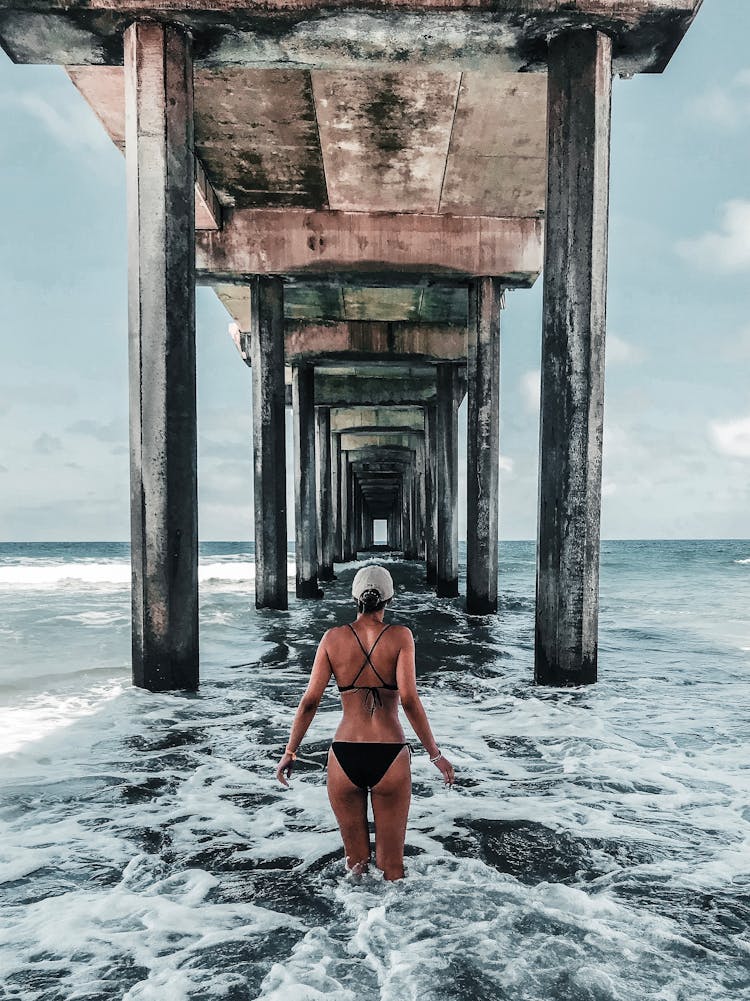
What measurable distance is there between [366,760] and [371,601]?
64 centimetres

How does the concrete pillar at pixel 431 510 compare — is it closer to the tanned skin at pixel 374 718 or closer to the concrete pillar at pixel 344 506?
the concrete pillar at pixel 344 506

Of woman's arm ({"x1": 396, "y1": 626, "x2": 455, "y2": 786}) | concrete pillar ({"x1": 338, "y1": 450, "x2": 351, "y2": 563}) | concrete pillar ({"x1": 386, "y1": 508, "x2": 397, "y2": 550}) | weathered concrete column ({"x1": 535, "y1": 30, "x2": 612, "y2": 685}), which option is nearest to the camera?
woman's arm ({"x1": 396, "y1": 626, "x2": 455, "y2": 786})

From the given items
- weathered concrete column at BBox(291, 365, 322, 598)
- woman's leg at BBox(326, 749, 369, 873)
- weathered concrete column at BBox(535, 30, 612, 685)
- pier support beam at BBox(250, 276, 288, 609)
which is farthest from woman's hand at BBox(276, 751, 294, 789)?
weathered concrete column at BBox(291, 365, 322, 598)

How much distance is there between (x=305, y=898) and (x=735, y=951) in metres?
1.69

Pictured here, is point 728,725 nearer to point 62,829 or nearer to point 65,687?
point 62,829

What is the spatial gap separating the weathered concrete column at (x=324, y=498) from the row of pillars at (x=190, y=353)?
14.5m

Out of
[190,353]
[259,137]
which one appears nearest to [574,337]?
[190,353]

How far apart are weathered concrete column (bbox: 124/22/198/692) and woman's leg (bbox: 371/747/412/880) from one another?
4.15 meters

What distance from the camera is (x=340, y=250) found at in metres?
12.5

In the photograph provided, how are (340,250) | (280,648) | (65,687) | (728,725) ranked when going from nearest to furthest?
(728,725) < (65,687) < (280,648) < (340,250)

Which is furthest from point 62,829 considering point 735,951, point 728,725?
point 728,725

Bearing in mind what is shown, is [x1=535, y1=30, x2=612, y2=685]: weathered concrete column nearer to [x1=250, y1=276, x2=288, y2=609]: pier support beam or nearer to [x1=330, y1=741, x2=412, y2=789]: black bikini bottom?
Result: [x1=330, y1=741, x2=412, y2=789]: black bikini bottom

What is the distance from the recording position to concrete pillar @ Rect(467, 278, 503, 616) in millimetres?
12586

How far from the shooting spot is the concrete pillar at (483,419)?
1259cm
